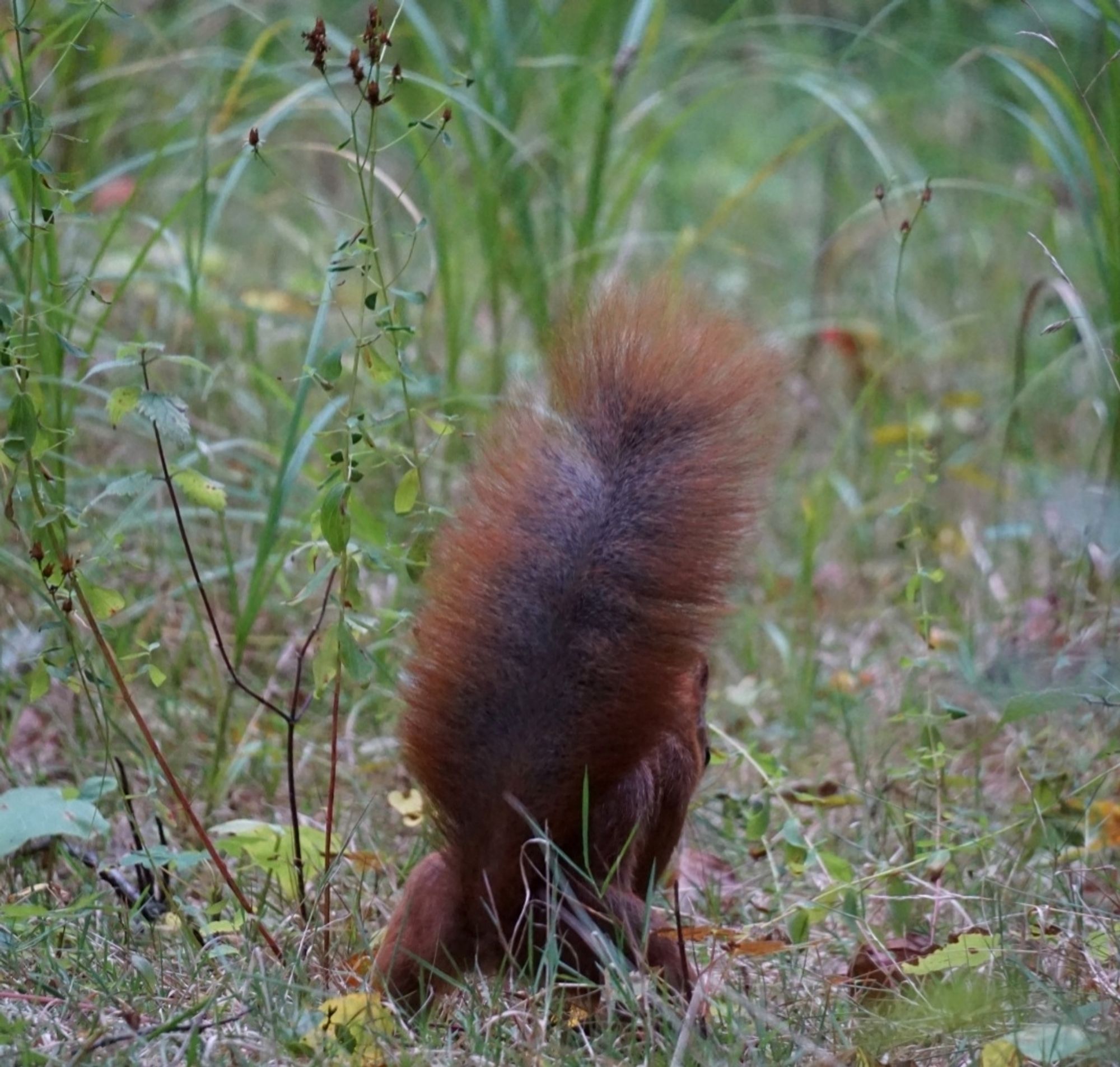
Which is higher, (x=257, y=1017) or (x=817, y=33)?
(x=817, y=33)

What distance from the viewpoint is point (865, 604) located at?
3.41m

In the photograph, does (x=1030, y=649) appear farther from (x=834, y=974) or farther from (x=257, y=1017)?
(x=257, y=1017)

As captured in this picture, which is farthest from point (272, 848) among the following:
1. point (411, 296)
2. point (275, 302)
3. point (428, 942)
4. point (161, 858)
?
point (275, 302)

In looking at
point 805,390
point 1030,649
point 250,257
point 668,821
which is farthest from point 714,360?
point 250,257

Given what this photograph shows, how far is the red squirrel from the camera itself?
5.09 feet

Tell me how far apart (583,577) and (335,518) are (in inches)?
12.2

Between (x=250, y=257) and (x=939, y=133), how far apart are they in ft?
9.17

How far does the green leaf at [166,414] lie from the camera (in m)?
1.65

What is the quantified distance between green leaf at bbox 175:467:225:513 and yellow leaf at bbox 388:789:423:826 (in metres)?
0.59

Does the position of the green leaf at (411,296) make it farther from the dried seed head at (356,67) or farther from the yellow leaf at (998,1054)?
the yellow leaf at (998,1054)

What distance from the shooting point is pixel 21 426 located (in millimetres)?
1650

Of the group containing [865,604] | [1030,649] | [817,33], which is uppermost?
[817,33]

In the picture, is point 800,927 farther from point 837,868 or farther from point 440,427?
point 440,427

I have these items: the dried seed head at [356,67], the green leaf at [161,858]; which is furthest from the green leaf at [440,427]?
the green leaf at [161,858]
